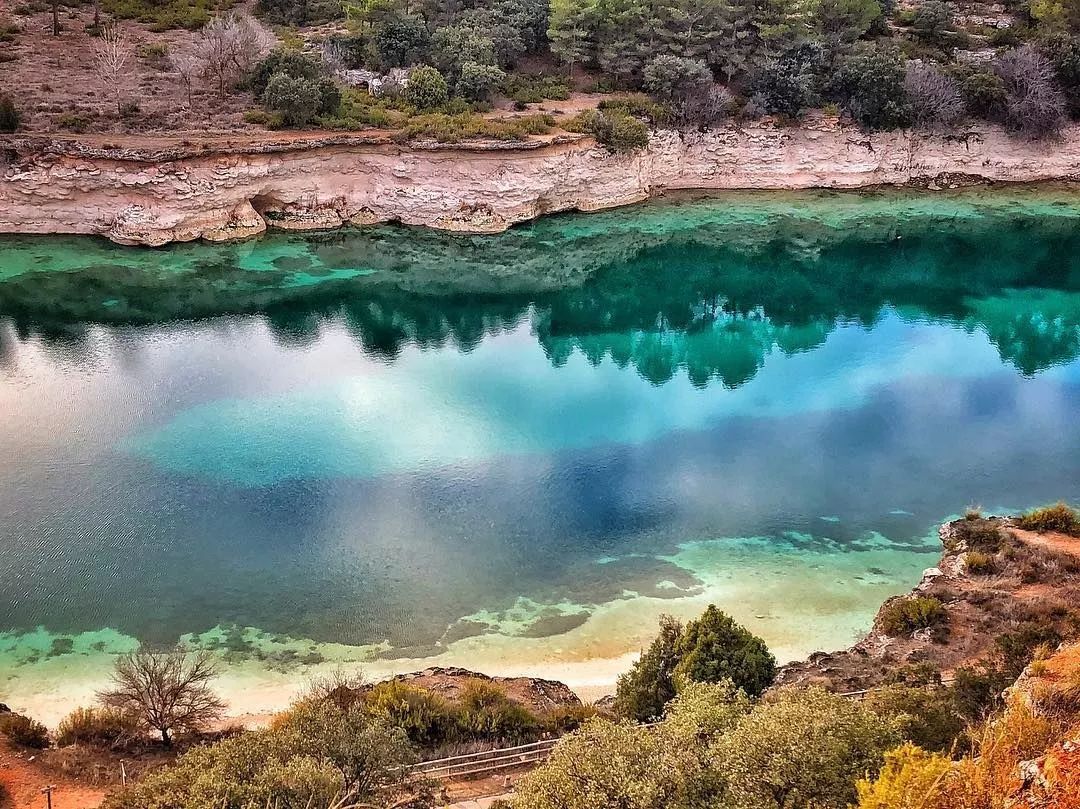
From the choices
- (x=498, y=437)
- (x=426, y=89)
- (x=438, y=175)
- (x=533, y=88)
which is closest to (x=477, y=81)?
(x=426, y=89)

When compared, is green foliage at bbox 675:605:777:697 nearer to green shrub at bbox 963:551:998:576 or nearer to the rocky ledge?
the rocky ledge

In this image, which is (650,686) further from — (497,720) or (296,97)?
(296,97)

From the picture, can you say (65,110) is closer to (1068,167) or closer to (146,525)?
(146,525)

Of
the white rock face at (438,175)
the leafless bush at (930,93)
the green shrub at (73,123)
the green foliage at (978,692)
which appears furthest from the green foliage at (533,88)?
the green foliage at (978,692)

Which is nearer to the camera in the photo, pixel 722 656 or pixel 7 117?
pixel 722 656

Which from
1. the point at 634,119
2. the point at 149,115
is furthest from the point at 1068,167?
the point at 149,115

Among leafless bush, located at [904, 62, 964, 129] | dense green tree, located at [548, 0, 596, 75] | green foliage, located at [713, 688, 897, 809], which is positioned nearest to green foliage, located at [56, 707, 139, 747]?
green foliage, located at [713, 688, 897, 809]
